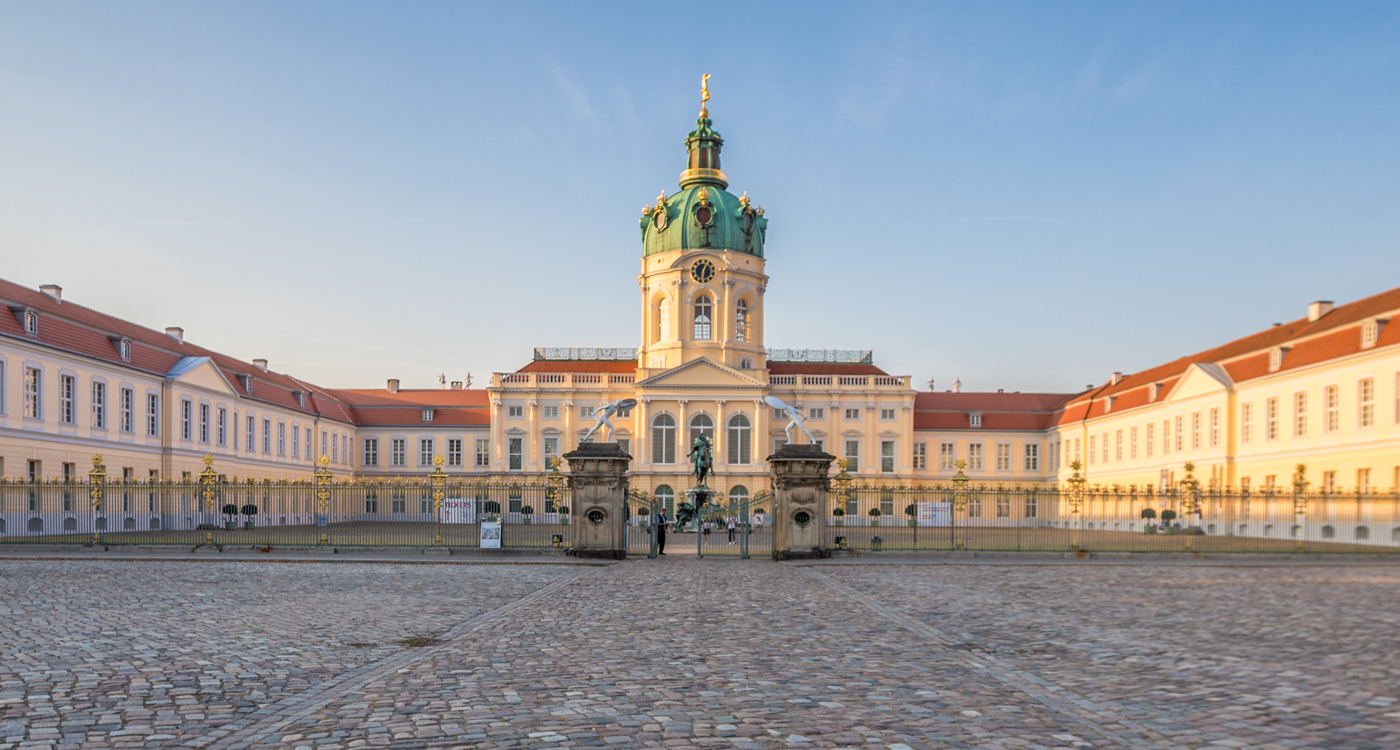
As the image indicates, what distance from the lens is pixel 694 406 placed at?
240ft

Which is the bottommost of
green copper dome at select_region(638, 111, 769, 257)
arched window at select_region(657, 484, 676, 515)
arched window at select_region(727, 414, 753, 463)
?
arched window at select_region(657, 484, 676, 515)

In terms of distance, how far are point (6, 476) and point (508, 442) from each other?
1495 inches

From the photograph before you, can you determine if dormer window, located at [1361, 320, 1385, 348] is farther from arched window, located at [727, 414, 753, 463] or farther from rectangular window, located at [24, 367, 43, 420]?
rectangular window, located at [24, 367, 43, 420]

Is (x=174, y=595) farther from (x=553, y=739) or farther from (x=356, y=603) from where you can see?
(x=553, y=739)

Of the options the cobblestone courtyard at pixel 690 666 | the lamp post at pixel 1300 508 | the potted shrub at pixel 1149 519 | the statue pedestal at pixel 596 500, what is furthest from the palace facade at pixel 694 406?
the cobblestone courtyard at pixel 690 666

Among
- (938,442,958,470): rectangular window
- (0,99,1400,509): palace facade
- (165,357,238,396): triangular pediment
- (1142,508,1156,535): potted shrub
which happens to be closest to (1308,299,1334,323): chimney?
(0,99,1400,509): palace facade

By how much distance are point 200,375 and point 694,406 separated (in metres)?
31.5

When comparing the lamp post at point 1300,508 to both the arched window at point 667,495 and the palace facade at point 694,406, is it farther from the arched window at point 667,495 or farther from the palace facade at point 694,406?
the arched window at point 667,495

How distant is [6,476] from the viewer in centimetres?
4097

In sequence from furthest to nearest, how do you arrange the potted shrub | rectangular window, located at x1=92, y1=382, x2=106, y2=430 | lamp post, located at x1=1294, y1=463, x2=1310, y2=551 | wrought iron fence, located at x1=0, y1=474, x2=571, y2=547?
rectangular window, located at x1=92, y1=382, x2=106, y2=430 < the potted shrub < lamp post, located at x1=1294, y1=463, x2=1310, y2=551 < wrought iron fence, located at x1=0, y1=474, x2=571, y2=547

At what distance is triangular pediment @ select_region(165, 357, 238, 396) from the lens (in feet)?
175

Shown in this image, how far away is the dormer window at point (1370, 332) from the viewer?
40062 mm

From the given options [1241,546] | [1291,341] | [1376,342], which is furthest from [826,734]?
[1291,341]

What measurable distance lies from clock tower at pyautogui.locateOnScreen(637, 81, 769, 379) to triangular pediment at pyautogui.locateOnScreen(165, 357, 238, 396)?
1088 inches
